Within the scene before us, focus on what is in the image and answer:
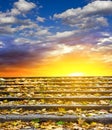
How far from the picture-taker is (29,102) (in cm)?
1131

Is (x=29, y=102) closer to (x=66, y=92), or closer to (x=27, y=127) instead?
(x=66, y=92)

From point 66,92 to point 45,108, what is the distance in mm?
2727

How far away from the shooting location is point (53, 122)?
29.3ft

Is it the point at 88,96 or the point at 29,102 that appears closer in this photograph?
the point at 29,102

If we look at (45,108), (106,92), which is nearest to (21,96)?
(45,108)

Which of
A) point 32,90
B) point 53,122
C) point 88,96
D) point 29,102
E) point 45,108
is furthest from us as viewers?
point 32,90

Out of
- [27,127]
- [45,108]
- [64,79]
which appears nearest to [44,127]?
[27,127]

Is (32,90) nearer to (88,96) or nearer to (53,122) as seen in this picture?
(88,96)

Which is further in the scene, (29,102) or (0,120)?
(29,102)

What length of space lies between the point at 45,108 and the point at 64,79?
706 centimetres

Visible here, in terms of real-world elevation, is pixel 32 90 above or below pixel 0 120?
above

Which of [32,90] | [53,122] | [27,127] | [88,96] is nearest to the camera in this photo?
[27,127]

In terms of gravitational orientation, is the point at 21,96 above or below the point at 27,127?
above

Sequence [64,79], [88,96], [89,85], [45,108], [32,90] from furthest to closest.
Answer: [64,79] → [89,85] → [32,90] → [88,96] → [45,108]
